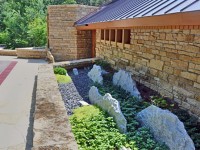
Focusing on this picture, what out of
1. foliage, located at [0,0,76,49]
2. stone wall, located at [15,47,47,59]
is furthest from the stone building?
foliage, located at [0,0,76,49]

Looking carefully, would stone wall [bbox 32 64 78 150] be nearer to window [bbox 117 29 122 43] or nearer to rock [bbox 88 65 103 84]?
rock [bbox 88 65 103 84]

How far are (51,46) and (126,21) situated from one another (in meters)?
10.2

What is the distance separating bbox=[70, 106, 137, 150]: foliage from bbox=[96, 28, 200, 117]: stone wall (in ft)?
5.28

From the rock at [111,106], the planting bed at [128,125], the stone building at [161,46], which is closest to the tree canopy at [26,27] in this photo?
the stone building at [161,46]

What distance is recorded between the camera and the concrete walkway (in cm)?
471

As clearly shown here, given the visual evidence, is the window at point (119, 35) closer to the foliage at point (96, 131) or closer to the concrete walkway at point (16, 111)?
the concrete walkway at point (16, 111)

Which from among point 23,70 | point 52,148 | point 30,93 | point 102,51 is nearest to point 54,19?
point 23,70

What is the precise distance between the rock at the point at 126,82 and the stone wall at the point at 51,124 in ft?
6.22

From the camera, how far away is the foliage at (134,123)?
3.84m

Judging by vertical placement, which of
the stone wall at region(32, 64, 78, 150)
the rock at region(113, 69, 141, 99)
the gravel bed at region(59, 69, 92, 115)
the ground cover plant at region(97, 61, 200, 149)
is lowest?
the gravel bed at region(59, 69, 92, 115)

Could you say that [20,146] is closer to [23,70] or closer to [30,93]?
[30,93]

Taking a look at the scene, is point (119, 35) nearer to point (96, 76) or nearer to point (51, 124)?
point (96, 76)

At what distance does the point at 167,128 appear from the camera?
3.91 m

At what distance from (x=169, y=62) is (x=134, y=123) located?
1.72 meters
